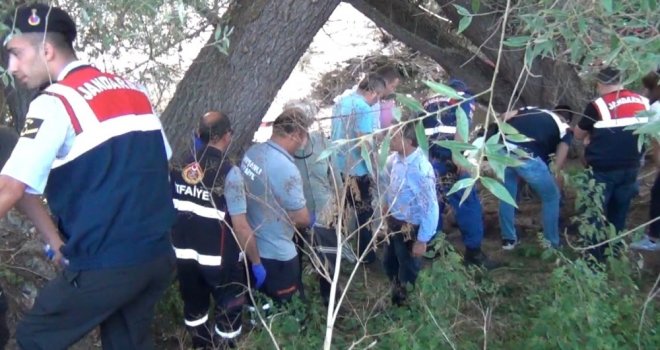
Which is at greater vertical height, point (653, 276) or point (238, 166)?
point (238, 166)

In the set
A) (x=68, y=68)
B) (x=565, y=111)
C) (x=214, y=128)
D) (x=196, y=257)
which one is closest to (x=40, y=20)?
(x=68, y=68)

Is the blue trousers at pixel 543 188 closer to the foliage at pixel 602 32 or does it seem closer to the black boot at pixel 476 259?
the black boot at pixel 476 259

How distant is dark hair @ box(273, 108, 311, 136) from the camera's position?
18.7 ft

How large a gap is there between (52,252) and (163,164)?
29.9 inches

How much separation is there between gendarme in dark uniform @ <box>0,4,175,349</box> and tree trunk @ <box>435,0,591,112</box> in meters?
4.04

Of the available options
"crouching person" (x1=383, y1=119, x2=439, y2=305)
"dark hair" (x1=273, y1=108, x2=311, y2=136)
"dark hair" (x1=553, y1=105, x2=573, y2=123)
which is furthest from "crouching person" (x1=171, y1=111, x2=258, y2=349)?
"dark hair" (x1=553, y1=105, x2=573, y2=123)

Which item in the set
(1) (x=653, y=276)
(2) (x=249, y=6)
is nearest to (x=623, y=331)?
(1) (x=653, y=276)

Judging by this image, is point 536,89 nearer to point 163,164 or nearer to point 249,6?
point 249,6

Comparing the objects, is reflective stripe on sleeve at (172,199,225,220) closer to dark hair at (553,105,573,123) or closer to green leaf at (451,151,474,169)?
green leaf at (451,151,474,169)

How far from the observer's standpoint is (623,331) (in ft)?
18.8

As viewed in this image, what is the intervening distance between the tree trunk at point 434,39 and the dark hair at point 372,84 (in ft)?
4.33

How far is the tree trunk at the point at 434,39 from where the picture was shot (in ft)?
27.6

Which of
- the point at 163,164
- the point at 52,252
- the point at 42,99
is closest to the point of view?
the point at 42,99

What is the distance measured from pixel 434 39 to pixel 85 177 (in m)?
5.29
